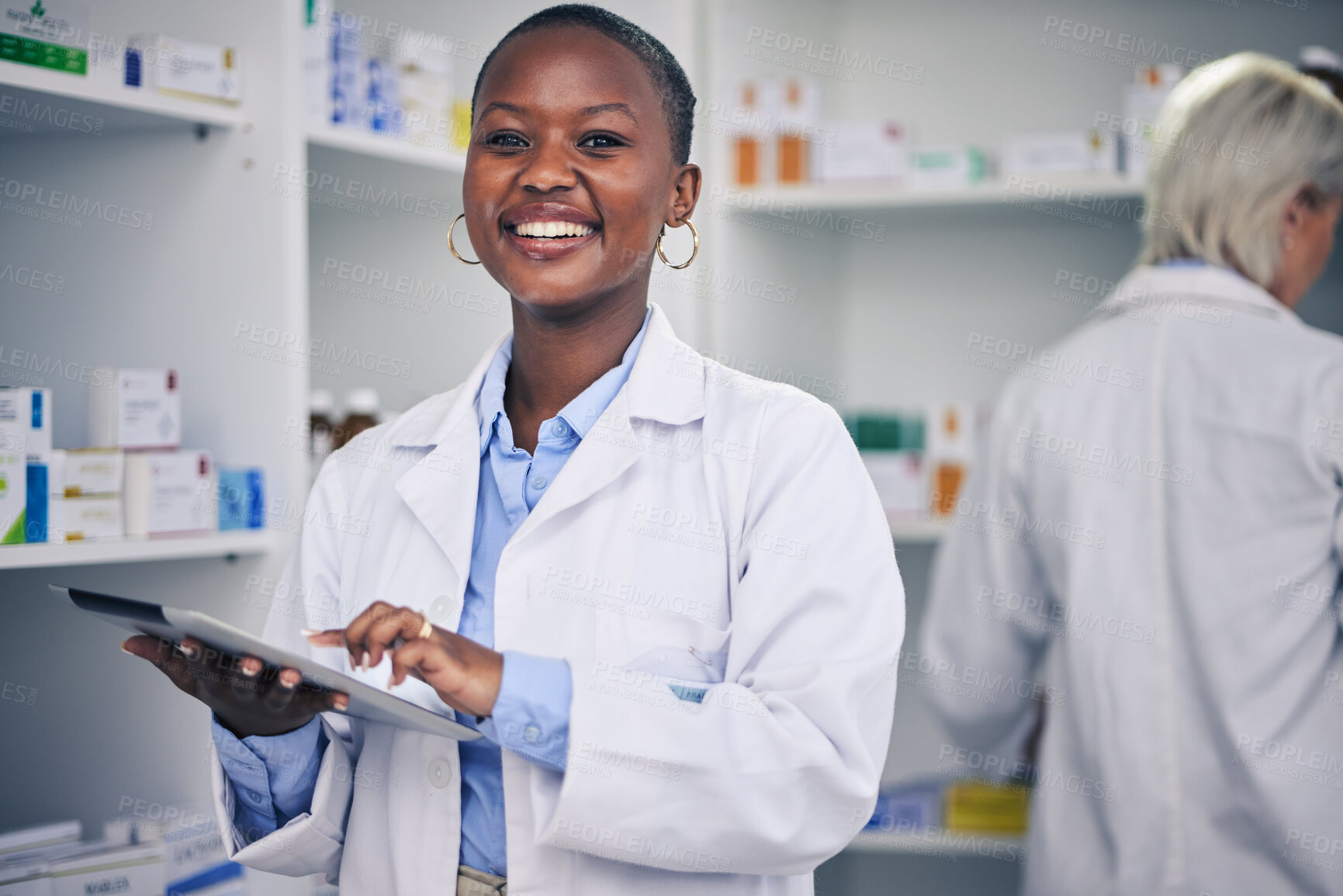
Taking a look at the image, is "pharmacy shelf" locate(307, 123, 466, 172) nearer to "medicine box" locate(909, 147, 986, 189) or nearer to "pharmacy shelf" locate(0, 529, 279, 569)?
"pharmacy shelf" locate(0, 529, 279, 569)

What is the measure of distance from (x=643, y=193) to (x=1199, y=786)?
4.01 feet

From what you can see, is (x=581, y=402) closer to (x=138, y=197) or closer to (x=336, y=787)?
(x=336, y=787)

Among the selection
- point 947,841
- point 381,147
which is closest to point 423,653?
point 381,147

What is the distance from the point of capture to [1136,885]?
5.98ft

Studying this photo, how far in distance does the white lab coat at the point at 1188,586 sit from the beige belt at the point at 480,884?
3.48ft

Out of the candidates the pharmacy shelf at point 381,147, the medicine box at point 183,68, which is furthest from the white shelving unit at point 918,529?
the medicine box at point 183,68

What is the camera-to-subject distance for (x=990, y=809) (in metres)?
2.72

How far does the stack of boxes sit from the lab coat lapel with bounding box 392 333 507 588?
556mm

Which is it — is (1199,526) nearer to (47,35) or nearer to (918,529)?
(918,529)

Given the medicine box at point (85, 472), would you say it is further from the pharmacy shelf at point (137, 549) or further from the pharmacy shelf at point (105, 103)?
the pharmacy shelf at point (105, 103)

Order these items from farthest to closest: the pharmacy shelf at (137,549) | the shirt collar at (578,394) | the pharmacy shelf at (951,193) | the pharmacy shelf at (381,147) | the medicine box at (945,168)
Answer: the medicine box at (945,168) < the pharmacy shelf at (951,193) < the pharmacy shelf at (381,147) < the pharmacy shelf at (137,549) < the shirt collar at (578,394)

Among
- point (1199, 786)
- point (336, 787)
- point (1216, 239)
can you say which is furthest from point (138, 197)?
point (1199, 786)

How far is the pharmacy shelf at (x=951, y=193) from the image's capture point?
2641 millimetres

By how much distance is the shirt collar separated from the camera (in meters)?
1.26
